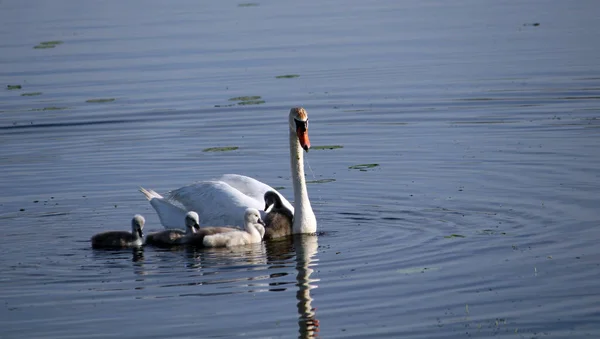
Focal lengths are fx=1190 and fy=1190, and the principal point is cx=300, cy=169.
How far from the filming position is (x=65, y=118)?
21469 millimetres

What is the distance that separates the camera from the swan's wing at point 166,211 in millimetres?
14273

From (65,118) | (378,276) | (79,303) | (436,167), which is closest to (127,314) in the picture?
(79,303)

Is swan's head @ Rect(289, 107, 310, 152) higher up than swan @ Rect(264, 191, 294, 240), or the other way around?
swan's head @ Rect(289, 107, 310, 152)

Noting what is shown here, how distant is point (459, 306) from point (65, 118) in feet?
42.0

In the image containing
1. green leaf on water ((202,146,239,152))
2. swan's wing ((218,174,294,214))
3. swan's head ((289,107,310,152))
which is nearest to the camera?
swan's head ((289,107,310,152))

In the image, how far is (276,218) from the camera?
1376 cm

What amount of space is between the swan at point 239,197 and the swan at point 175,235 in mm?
603

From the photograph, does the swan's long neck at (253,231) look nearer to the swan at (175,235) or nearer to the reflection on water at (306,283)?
the reflection on water at (306,283)

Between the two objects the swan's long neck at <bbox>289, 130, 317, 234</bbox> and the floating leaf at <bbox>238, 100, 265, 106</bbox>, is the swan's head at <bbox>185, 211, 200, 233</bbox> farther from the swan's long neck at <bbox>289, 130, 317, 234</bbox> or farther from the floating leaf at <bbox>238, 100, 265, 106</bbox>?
the floating leaf at <bbox>238, 100, 265, 106</bbox>

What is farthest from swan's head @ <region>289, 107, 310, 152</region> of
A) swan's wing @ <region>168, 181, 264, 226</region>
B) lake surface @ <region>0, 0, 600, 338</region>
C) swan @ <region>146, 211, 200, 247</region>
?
swan @ <region>146, 211, 200, 247</region>

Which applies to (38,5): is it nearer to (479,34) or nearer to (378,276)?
(479,34)

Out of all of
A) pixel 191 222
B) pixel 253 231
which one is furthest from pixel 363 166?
pixel 191 222

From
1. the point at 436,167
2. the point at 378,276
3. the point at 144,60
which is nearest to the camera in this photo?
the point at 378,276

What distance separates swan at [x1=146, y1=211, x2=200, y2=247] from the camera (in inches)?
520
